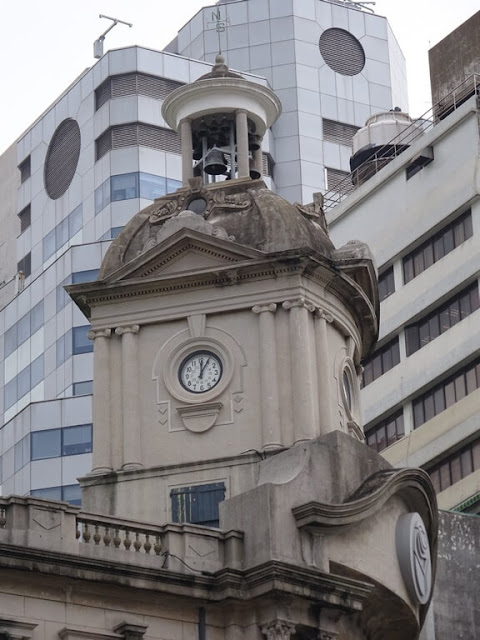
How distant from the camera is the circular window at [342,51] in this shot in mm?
104750

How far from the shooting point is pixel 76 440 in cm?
7962

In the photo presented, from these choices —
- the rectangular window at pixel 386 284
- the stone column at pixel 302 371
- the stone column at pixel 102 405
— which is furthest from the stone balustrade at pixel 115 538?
the rectangular window at pixel 386 284

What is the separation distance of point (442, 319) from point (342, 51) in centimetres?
3660

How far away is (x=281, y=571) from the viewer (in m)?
38.5

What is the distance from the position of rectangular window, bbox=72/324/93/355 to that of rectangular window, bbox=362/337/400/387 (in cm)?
1524

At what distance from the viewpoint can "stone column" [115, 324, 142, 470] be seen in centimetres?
4441

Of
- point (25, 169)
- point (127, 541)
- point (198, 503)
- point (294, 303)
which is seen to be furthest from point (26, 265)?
point (127, 541)

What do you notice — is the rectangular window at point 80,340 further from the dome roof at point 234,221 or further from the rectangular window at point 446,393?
the dome roof at point 234,221

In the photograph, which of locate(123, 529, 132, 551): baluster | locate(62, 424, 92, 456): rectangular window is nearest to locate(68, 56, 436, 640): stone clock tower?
locate(123, 529, 132, 551): baluster

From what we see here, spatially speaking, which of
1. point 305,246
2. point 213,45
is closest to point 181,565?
point 305,246

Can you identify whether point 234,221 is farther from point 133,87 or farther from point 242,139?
point 133,87

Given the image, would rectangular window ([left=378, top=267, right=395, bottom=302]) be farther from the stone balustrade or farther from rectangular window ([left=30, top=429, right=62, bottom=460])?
the stone balustrade

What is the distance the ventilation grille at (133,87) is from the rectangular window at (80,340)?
12.8 metres

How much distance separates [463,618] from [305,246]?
11903 millimetres
